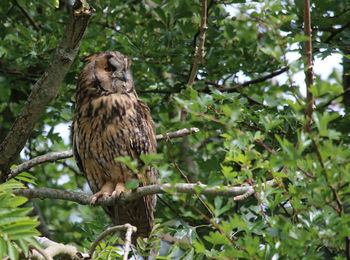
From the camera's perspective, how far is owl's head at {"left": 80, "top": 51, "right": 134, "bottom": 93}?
368cm

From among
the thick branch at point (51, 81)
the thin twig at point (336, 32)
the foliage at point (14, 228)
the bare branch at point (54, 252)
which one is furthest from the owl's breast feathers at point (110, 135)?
the foliage at point (14, 228)

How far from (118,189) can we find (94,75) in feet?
3.12

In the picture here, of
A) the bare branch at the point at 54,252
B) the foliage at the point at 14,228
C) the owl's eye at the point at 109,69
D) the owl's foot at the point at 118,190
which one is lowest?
the owl's foot at the point at 118,190

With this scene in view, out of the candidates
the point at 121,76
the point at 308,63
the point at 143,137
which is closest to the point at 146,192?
the point at 308,63

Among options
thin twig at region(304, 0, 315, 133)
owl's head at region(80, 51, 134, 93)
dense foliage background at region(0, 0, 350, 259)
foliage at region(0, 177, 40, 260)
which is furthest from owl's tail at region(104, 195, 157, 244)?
thin twig at region(304, 0, 315, 133)

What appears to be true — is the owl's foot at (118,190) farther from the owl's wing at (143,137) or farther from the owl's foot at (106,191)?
the owl's wing at (143,137)

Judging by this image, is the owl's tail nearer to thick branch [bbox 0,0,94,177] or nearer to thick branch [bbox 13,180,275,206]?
thick branch [bbox 13,180,275,206]

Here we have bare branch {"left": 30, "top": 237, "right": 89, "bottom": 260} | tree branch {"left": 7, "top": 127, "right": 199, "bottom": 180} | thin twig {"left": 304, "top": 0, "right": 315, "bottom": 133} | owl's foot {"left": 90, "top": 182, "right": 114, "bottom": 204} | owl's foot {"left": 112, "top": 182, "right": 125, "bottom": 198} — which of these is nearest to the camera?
thin twig {"left": 304, "top": 0, "right": 315, "bottom": 133}

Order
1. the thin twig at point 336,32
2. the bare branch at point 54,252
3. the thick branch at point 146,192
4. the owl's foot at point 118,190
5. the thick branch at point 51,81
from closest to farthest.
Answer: the thick branch at point 146,192 → the bare branch at point 54,252 → the thick branch at point 51,81 → the owl's foot at point 118,190 → the thin twig at point 336,32

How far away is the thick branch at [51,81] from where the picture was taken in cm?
233

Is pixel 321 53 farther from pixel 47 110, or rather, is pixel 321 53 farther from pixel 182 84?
pixel 47 110

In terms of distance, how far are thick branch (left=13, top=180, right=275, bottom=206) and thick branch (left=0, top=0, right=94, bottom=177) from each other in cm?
28

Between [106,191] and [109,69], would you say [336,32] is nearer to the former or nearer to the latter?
[109,69]

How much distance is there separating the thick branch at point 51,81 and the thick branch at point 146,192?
0.92 feet
